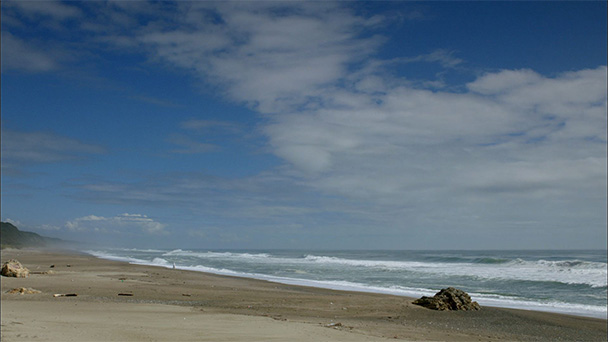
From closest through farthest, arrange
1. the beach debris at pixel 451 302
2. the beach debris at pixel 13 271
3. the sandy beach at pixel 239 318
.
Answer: the sandy beach at pixel 239 318, the beach debris at pixel 451 302, the beach debris at pixel 13 271

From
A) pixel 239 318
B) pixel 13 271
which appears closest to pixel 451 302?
pixel 239 318

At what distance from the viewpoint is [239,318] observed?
10.1 metres

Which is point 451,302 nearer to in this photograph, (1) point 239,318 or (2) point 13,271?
(1) point 239,318

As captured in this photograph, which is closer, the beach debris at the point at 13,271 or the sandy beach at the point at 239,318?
the sandy beach at the point at 239,318

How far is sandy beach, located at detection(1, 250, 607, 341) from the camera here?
793 cm

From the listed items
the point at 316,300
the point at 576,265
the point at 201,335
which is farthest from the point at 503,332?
the point at 576,265

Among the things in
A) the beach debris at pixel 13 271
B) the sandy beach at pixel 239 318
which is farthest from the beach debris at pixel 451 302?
the beach debris at pixel 13 271

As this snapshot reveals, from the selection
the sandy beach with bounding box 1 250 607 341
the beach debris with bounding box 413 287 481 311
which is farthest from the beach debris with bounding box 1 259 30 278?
the beach debris with bounding box 413 287 481 311

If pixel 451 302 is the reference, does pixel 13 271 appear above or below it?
above

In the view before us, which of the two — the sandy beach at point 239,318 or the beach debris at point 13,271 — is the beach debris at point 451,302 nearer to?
the sandy beach at point 239,318

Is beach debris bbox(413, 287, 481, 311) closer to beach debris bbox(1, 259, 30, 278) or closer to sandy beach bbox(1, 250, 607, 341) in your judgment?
sandy beach bbox(1, 250, 607, 341)

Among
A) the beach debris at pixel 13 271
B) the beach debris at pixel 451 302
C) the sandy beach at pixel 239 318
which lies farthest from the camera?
the beach debris at pixel 13 271

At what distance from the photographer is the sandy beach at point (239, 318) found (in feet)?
26.0

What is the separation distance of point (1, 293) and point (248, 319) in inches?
326
